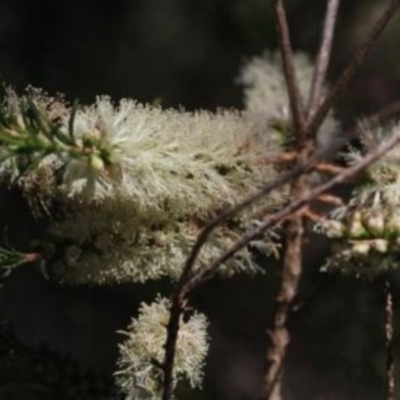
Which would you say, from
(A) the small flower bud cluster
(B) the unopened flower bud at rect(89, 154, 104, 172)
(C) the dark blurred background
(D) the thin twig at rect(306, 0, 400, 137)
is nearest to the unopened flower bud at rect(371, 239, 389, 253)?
(A) the small flower bud cluster

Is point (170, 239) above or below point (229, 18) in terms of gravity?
below

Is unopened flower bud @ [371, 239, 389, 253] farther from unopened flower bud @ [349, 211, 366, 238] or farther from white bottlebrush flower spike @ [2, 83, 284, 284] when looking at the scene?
white bottlebrush flower spike @ [2, 83, 284, 284]

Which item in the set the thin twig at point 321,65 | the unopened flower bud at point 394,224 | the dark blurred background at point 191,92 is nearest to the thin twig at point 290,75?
the thin twig at point 321,65

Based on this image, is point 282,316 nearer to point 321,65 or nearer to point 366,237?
point 366,237

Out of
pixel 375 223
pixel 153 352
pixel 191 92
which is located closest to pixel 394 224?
pixel 375 223

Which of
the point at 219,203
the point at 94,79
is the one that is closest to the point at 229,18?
the point at 94,79

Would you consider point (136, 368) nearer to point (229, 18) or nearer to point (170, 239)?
point (170, 239)
